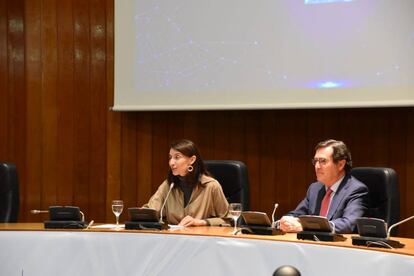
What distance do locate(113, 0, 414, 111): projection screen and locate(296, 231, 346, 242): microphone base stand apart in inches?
59.0

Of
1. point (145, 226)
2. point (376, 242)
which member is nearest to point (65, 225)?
point (145, 226)

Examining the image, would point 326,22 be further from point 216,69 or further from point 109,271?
point 109,271

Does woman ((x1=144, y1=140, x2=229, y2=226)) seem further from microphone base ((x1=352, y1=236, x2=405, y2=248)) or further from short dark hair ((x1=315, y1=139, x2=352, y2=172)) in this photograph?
microphone base ((x1=352, y1=236, x2=405, y2=248))

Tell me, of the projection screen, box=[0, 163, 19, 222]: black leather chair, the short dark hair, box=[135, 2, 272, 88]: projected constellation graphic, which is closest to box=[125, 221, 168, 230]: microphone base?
the short dark hair

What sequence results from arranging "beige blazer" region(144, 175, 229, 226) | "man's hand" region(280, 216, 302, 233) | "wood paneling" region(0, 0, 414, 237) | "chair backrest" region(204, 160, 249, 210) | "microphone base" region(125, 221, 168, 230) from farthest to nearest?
"wood paneling" region(0, 0, 414, 237)
"chair backrest" region(204, 160, 249, 210)
"beige blazer" region(144, 175, 229, 226)
"microphone base" region(125, 221, 168, 230)
"man's hand" region(280, 216, 302, 233)

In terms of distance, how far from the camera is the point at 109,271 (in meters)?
2.87

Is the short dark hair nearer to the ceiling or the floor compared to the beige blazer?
nearer to the ceiling

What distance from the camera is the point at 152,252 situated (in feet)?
9.45

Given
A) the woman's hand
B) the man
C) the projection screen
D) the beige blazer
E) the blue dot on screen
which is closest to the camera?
the man

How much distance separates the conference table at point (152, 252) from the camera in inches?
104

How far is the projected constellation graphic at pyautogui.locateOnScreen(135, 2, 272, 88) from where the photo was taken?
4.55 m

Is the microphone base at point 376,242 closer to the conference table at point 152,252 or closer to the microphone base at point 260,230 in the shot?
the conference table at point 152,252

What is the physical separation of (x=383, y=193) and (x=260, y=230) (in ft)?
2.43

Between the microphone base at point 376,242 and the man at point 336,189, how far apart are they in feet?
1.67
